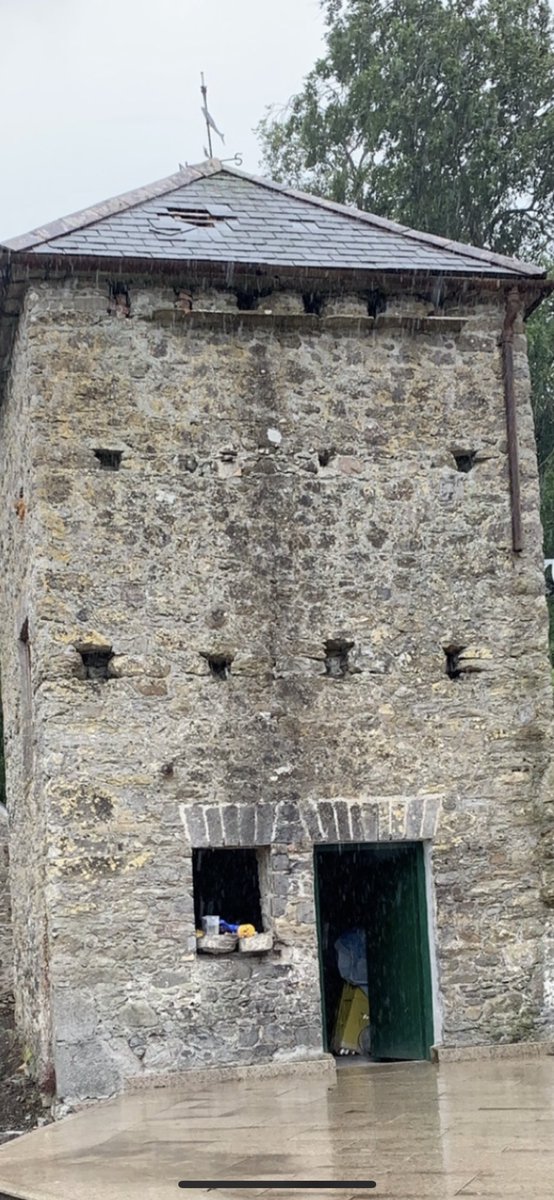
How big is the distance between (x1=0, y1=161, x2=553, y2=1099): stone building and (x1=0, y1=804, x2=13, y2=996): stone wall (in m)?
2.27

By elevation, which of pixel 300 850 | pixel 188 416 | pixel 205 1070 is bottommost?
pixel 205 1070

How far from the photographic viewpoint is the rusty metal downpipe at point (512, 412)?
1052 centimetres

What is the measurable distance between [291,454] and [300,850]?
2.79 metres

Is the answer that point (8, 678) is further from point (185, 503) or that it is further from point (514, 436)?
point (514, 436)

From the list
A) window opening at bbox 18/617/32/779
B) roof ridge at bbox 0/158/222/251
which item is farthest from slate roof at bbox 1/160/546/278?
window opening at bbox 18/617/32/779

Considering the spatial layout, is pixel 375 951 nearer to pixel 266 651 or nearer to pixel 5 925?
pixel 266 651

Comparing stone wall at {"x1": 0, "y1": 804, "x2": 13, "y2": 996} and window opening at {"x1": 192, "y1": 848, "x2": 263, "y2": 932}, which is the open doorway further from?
stone wall at {"x1": 0, "y1": 804, "x2": 13, "y2": 996}

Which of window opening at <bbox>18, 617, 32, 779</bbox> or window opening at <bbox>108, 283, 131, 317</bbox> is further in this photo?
window opening at <bbox>18, 617, 32, 779</bbox>

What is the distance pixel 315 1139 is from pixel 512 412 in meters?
5.74

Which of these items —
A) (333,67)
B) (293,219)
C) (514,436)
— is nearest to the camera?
(514,436)

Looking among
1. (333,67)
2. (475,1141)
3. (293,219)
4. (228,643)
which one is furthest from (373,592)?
(333,67)

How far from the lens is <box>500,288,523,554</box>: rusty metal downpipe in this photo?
1052cm

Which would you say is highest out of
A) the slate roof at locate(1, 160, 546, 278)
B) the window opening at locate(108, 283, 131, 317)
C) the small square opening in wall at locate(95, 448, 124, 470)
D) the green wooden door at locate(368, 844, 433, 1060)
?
the slate roof at locate(1, 160, 546, 278)

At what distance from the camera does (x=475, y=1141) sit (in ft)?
20.9
